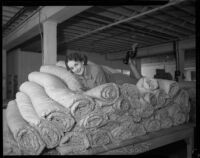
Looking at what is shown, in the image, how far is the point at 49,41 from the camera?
10.0ft

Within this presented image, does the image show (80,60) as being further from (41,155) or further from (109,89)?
(41,155)

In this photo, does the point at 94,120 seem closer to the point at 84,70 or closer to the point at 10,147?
the point at 10,147

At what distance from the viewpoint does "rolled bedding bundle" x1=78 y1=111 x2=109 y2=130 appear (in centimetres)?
116

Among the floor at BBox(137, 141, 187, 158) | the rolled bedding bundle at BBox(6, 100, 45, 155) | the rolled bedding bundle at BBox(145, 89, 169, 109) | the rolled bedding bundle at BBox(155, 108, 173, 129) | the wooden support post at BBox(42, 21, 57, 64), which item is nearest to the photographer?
the rolled bedding bundle at BBox(6, 100, 45, 155)

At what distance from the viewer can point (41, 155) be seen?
109cm

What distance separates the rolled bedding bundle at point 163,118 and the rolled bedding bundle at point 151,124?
0.04m

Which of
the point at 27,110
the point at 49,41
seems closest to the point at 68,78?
the point at 27,110

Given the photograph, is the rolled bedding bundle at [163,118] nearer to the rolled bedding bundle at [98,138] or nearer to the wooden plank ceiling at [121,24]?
the rolled bedding bundle at [98,138]

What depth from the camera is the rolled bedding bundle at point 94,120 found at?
3.82 feet

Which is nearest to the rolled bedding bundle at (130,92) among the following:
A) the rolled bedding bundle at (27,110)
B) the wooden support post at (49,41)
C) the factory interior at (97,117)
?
the factory interior at (97,117)

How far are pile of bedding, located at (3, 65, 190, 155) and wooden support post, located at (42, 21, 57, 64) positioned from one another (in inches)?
58.2

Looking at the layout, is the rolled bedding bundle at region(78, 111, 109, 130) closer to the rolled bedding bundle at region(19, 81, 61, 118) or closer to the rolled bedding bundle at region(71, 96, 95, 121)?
the rolled bedding bundle at region(71, 96, 95, 121)

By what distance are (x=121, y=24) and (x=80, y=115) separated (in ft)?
10.2

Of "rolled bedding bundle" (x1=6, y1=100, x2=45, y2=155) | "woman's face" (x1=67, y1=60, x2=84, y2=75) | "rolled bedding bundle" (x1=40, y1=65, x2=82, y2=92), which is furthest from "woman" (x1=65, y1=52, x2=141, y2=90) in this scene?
"rolled bedding bundle" (x1=6, y1=100, x2=45, y2=155)
